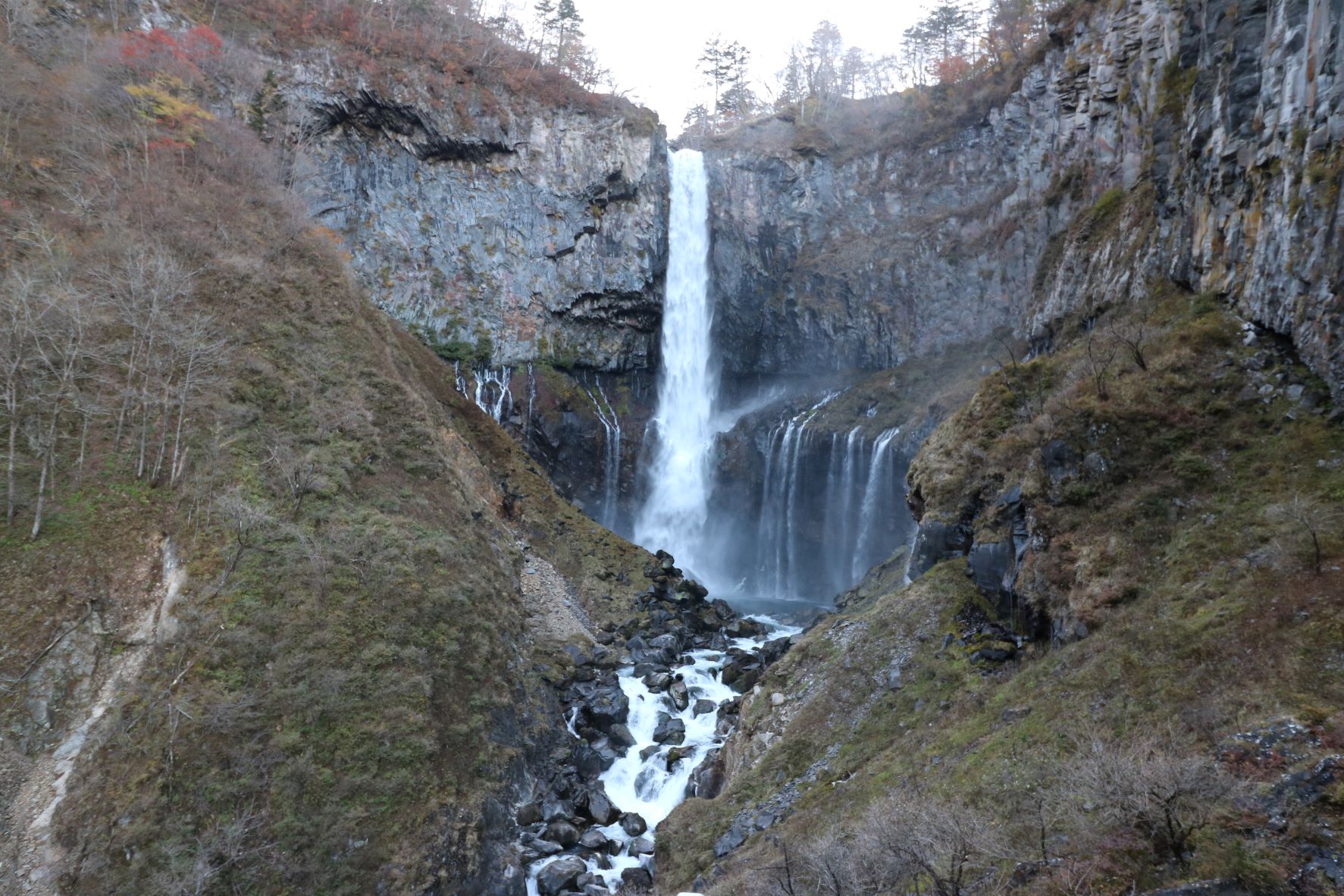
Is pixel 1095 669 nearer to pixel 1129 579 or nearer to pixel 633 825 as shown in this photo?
pixel 1129 579

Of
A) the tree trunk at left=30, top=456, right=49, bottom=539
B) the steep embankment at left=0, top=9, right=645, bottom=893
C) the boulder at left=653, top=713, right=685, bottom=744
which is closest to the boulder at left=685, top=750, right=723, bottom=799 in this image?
the boulder at left=653, top=713, right=685, bottom=744

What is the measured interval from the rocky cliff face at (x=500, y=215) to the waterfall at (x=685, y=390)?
4.60 ft

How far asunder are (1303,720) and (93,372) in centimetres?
2604

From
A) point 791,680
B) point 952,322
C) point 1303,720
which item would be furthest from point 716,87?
point 1303,720

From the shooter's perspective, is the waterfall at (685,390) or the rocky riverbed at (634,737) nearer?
the rocky riverbed at (634,737)

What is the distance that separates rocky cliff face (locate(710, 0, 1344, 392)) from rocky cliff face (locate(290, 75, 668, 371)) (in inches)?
280

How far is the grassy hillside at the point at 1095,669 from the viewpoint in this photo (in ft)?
25.5

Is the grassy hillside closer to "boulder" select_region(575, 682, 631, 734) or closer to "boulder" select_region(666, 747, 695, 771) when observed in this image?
"boulder" select_region(666, 747, 695, 771)

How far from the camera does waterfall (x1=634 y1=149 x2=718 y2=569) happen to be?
47.2 m

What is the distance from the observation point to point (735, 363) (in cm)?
5194

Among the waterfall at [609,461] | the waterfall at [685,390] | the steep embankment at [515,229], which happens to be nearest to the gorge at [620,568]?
the steep embankment at [515,229]

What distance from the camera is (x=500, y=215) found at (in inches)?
1791

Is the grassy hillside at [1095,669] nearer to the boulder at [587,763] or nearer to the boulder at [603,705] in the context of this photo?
the boulder at [587,763]

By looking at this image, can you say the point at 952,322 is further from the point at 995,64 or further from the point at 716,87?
the point at 716,87
